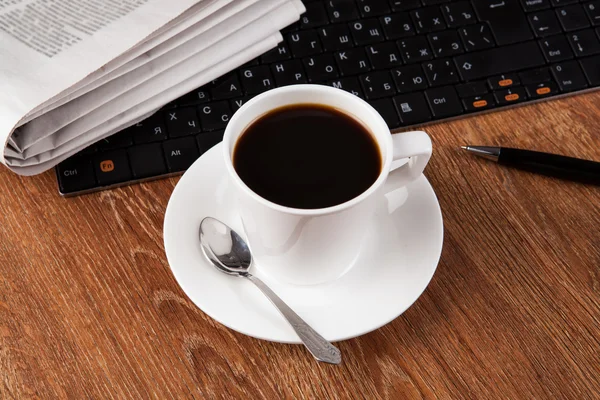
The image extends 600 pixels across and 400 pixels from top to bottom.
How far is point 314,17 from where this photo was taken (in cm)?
82

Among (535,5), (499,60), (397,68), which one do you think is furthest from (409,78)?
(535,5)

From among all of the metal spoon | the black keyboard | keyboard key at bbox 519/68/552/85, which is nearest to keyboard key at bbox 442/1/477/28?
the black keyboard

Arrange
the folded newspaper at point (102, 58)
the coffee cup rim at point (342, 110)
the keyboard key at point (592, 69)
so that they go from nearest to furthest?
the coffee cup rim at point (342, 110) → the folded newspaper at point (102, 58) → the keyboard key at point (592, 69)

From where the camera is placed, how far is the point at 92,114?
708 millimetres

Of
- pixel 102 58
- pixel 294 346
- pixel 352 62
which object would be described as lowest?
pixel 294 346

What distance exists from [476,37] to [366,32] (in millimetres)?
142

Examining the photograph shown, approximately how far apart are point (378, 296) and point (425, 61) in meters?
0.34

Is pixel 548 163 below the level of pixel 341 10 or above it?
below

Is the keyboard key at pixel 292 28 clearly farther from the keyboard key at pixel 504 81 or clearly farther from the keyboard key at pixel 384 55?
the keyboard key at pixel 504 81

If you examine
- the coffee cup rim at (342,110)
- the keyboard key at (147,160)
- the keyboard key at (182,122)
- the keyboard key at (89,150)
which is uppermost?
the coffee cup rim at (342,110)

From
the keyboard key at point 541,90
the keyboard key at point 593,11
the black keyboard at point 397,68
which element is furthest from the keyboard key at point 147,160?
the keyboard key at point 593,11

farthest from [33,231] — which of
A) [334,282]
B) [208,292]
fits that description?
[334,282]

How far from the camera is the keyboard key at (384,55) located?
78 cm

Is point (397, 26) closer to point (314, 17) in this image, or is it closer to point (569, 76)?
point (314, 17)
